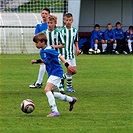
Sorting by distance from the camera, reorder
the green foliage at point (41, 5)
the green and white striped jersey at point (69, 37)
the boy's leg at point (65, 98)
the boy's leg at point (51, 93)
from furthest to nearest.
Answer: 1. the green foliage at point (41, 5)
2. the green and white striped jersey at point (69, 37)
3. the boy's leg at point (65, 98)
4. the boy's leg at point (51, 93)

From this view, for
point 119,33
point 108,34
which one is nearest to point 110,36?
point 108,34

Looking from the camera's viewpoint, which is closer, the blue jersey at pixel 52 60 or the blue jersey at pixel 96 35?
the blue jersey at pixel 52 60

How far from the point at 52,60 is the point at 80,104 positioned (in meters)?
1.64

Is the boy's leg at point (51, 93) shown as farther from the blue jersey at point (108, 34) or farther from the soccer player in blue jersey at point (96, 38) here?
the blue jersey at point (108, 34)

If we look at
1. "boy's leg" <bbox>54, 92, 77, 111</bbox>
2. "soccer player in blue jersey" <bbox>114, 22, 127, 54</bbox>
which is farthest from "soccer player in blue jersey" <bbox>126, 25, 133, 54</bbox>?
"boy's leg" <bbox>54, 92, 77, 111</bbox>

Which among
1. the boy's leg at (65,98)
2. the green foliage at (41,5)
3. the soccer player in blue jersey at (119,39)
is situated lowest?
the soccer player in blue jersey at (119,39)

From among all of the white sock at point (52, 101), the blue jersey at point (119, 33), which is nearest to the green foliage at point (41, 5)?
the blue jersey at point (119, 33)

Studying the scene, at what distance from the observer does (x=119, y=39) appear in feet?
104

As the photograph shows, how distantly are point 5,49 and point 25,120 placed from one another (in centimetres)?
2053

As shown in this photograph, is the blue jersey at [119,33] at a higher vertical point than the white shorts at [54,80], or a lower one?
lower

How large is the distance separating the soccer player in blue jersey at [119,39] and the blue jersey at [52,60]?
20.9 m

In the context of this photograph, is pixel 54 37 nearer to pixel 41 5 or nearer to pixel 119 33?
pixel 119 33

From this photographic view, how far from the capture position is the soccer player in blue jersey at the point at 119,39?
31641 mm

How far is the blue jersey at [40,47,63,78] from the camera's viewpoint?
35.2 feet
